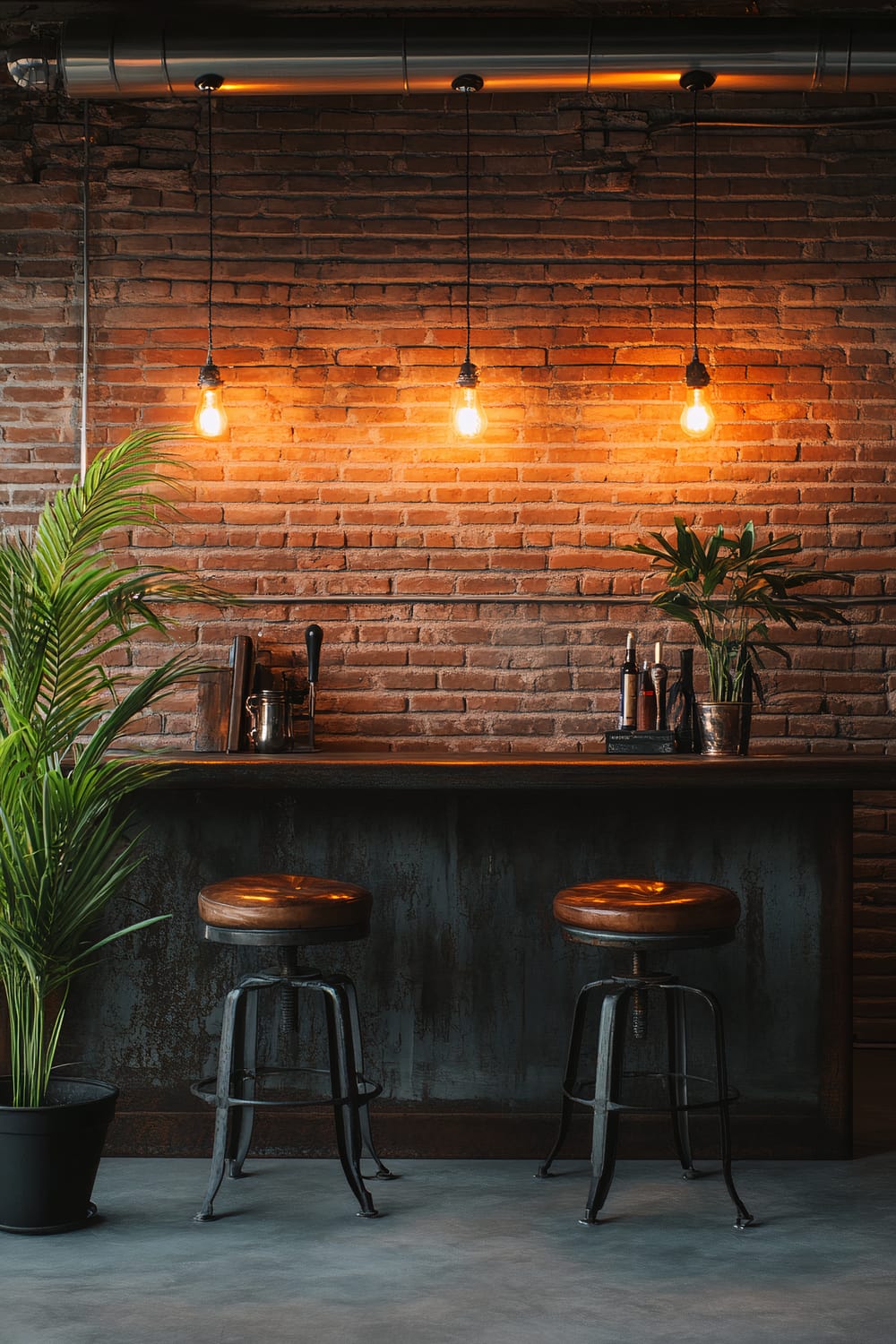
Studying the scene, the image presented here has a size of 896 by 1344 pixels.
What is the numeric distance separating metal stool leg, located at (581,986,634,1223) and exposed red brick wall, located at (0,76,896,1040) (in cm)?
193

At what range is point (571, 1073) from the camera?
3203 mm

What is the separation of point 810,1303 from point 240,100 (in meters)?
4.33

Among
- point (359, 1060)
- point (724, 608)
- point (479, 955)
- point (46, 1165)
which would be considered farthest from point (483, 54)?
point (46, 1165)

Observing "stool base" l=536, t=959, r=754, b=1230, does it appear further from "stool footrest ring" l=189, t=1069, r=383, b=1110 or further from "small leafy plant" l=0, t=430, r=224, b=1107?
"small leafy plant" l=0, t=430, r=224, b=1107

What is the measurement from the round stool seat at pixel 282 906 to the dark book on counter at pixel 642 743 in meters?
1.19

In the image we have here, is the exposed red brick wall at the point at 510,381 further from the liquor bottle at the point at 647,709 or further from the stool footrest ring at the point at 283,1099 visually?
the stool footrest ring at the point at 283,1099

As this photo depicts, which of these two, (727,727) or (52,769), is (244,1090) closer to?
(52,769)

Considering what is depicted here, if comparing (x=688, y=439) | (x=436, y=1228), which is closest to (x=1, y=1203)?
(x=436, y=1228)

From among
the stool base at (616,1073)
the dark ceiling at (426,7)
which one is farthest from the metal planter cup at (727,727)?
the dark ceiling at (426,7)

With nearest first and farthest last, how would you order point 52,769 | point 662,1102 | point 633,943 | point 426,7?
point 633,943
point 52,769
point 662,1102
point 426,7

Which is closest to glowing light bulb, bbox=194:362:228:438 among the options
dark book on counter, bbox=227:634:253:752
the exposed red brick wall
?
the exposed red brick wall

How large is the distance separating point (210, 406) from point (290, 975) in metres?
2.25

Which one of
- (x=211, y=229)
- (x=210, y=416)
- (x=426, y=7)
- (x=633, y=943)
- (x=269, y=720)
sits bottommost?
(x=633, y=943)

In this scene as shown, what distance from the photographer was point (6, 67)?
4.79 metres
